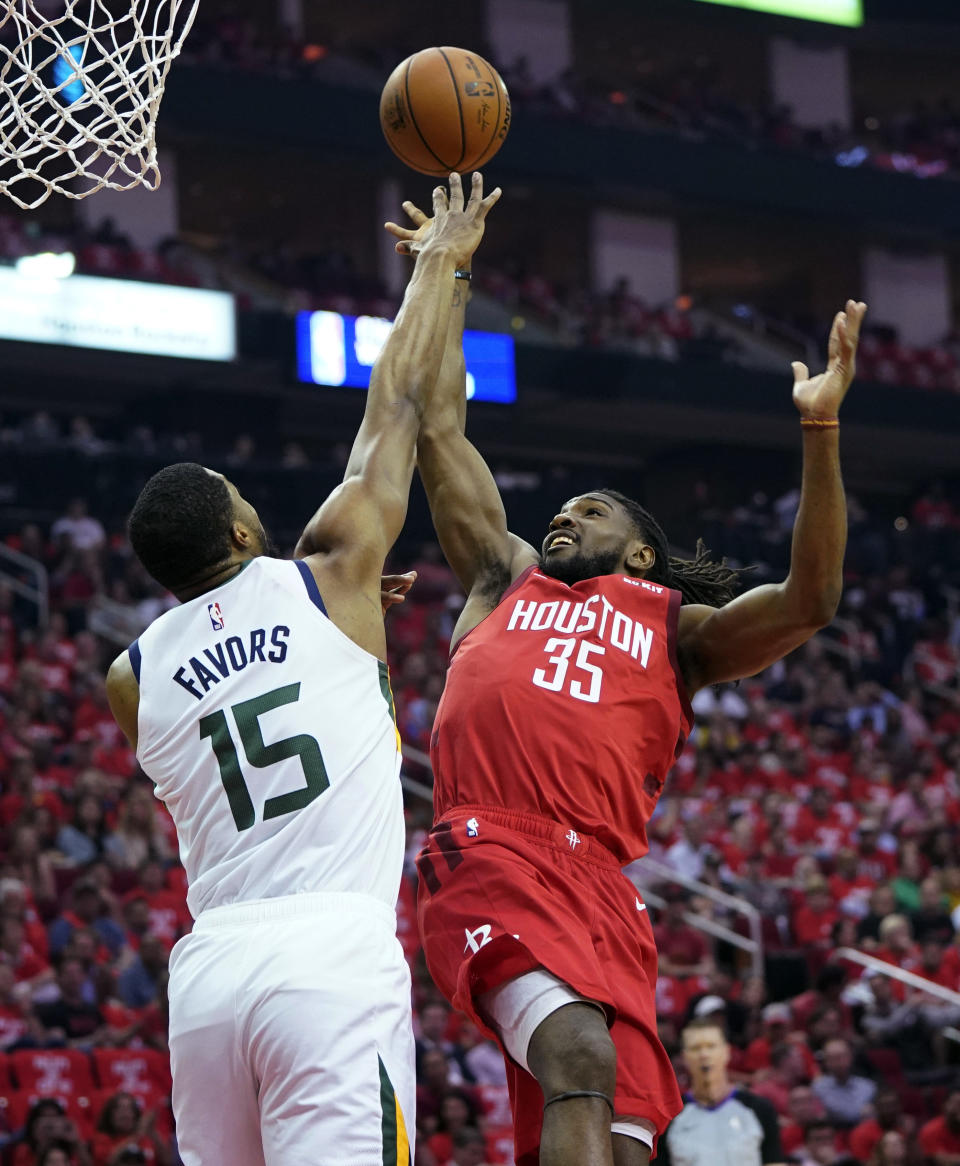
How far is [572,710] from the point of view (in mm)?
3715

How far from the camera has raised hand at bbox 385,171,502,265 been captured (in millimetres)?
3961

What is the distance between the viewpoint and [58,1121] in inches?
263

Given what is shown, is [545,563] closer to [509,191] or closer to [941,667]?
[941,667]

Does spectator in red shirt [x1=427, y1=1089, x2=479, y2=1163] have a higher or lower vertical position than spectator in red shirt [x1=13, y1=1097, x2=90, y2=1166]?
lower

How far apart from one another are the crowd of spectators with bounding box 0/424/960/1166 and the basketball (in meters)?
4.03

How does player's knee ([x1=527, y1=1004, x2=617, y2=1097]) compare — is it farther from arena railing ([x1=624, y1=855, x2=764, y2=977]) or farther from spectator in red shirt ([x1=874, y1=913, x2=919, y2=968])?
spectator in red shirt ([x1=874, y1=913, x2=919, y2=968])

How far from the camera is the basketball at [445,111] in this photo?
4.48 meters

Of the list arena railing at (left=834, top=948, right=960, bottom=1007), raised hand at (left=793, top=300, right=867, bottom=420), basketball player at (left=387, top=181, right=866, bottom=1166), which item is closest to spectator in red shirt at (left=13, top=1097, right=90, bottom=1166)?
basketball player at (left=387, top=181, right=866, bottom=1166)

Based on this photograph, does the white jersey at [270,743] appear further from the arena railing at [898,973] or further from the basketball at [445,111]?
the arena railing at [898,973]

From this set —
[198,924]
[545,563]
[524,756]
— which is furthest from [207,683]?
[545,563]

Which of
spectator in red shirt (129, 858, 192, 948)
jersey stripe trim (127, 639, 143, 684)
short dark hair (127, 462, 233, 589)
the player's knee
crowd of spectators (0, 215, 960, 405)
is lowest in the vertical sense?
spectator in red shirt (129, 858, 192, 948)

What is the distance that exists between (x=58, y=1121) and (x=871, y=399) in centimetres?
1732

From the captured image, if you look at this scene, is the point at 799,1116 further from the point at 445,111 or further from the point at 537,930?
the point at 445,111

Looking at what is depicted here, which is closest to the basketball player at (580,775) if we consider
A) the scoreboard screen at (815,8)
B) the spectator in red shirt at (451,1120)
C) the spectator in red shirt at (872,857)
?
the spectator in red shirt at (451,1120)
